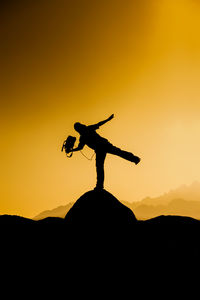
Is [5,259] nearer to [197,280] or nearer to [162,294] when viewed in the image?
[162,294]

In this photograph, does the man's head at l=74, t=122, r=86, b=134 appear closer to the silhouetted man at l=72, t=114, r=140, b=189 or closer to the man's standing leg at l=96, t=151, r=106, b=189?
the silhouetted man at l=72, t=114, r=140, b=189

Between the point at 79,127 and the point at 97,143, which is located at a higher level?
the point at 79,127

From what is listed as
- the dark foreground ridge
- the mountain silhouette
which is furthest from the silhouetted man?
the dark foreground ridge

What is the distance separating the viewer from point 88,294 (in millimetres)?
11539

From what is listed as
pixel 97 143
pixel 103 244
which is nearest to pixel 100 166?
pixel 97 143

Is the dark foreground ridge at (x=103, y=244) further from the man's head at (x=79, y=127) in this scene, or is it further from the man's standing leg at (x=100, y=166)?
the man's head at (x=79, y=127)

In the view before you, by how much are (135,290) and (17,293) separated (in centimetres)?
519

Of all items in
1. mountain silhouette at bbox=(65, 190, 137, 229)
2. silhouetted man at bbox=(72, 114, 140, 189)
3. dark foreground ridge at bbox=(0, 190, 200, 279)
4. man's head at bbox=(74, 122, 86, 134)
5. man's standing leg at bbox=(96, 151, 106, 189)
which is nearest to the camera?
dark foreground ridge at bbox=(0, 190, 200, 279)

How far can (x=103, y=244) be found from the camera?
13.0 metres

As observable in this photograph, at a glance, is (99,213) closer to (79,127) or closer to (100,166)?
(100,166)

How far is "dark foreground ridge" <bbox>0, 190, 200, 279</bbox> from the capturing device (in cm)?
1292

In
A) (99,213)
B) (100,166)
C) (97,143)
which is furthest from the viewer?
(97,143)

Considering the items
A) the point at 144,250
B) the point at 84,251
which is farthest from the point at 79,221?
the point at 144,250

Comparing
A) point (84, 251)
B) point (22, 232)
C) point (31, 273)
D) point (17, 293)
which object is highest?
point (22, 232)
